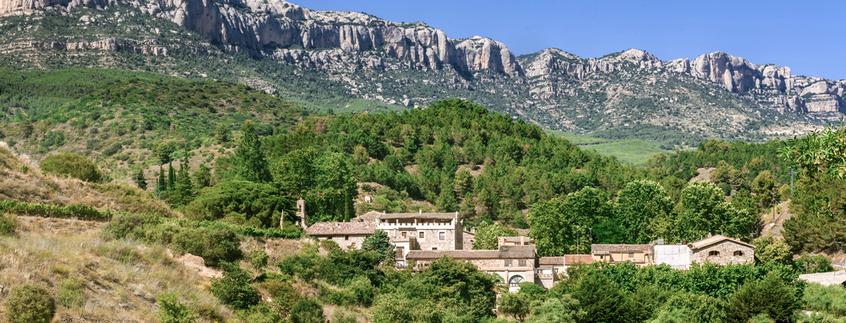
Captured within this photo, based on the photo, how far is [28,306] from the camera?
29922mm

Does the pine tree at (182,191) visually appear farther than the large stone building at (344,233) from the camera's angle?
Yes

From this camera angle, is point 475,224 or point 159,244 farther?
point 475,224

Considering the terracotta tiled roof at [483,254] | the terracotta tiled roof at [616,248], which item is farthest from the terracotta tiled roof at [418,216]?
the terracotta tiled roof at [616,248]

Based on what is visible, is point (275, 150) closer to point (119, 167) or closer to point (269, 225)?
point (119, 167)

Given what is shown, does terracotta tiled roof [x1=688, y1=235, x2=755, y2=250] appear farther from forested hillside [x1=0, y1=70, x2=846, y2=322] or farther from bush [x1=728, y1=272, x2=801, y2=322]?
bush [x1=728, y1=272, x2=801, y2=322]

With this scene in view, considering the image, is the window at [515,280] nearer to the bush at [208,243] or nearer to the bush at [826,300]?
the bush at [826,300]

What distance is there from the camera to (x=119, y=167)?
12081 centimetres

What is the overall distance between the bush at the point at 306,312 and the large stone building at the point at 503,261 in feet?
70.5

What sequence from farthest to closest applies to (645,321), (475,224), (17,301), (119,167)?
(119,167)
(475,224)
(645,321)
(17,301)

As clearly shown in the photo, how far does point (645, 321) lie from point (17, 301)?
126ft

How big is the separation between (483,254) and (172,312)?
131 ft

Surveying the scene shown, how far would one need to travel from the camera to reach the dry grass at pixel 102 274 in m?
33.0

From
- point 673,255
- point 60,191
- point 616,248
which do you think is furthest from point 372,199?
point 60,191

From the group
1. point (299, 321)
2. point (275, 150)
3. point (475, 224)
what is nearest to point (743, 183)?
point (475, 224)
